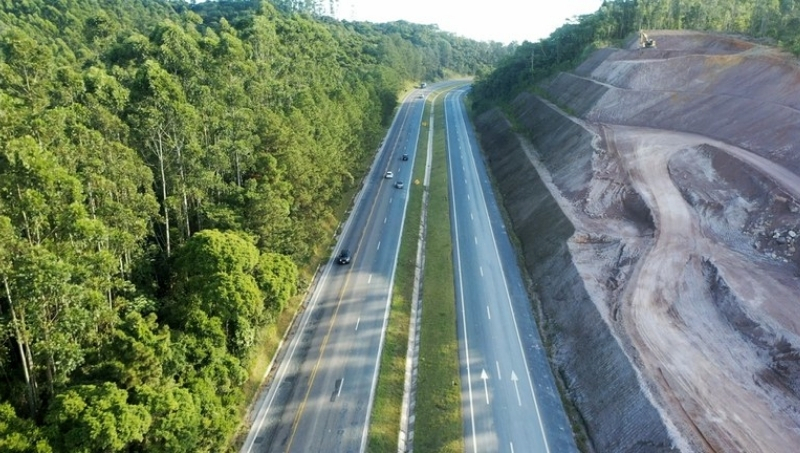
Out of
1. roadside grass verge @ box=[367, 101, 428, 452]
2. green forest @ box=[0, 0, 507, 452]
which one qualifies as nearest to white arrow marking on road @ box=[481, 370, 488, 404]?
roadside grass verge @ box=[367, 101, 428, 452]

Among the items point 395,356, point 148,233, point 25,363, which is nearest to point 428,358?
point 395,356

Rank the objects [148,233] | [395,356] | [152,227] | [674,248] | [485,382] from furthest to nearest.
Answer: [674,248] → [395,356] → [485,382] → [152,227] → [148,233]

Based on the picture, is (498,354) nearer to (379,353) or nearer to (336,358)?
(379,353)

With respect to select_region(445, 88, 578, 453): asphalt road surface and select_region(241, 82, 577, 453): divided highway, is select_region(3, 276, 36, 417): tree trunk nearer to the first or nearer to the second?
select_region(241, 82, 577, 453): divided highway

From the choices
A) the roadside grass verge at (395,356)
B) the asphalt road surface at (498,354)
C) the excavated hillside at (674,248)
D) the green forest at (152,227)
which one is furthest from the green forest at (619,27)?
the roadside grass verge at (395,356)

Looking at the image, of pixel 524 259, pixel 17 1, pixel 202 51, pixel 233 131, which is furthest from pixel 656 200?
pixel 17 1

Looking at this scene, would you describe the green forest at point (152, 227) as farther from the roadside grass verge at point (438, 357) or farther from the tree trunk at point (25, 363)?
the roadside grass verge at point (438, 357)

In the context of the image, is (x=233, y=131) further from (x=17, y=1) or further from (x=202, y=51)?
(x=17, y=1)
